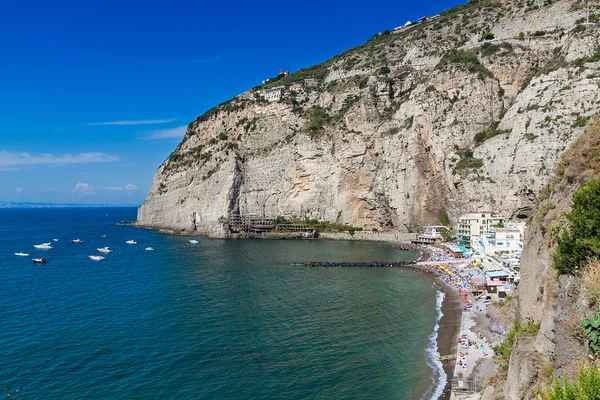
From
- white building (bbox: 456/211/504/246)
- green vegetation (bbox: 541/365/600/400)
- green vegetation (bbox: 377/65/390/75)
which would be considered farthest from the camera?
green vegetation (bbox: 377/65/390/75)

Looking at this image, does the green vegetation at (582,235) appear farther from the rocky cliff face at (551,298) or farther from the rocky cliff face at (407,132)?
the rocky cliff face at (407,132)

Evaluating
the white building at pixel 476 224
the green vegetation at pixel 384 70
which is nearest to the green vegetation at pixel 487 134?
the white building at pixel 476 224

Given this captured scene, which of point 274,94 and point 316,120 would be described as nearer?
point 316,120

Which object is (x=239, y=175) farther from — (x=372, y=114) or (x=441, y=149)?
(x=441, y=149)

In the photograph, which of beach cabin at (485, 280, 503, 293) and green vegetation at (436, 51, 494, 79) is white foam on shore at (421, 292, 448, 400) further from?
green vegetation at (436, 51, 494, 79)

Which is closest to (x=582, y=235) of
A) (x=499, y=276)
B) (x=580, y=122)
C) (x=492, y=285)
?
(x=492, y=285)

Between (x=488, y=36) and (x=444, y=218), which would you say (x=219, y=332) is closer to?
(x=444, y=218)

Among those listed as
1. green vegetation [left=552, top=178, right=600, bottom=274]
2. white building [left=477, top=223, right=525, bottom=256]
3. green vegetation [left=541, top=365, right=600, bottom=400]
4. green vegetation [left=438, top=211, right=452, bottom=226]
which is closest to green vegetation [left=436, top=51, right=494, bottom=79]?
green vegetation [left=438, top=211, right=452, bottom=226]
